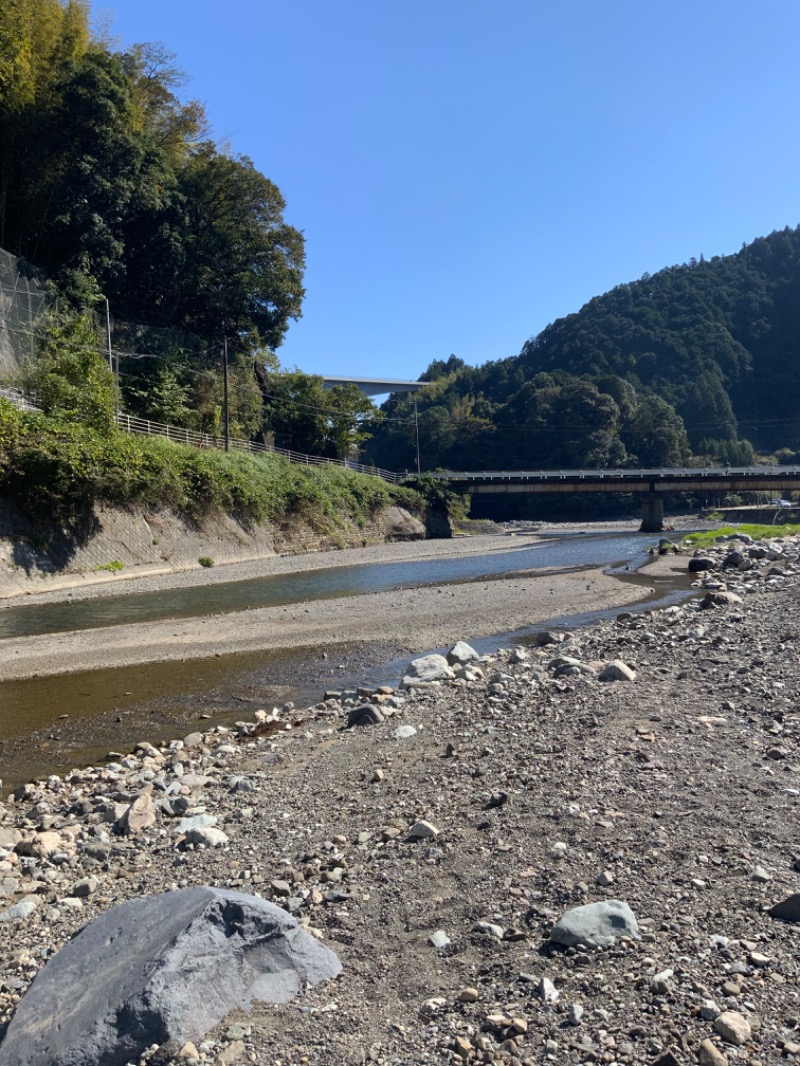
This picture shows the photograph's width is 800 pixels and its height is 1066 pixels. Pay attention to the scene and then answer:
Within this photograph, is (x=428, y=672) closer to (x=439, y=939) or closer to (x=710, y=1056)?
(x=439, y=939)

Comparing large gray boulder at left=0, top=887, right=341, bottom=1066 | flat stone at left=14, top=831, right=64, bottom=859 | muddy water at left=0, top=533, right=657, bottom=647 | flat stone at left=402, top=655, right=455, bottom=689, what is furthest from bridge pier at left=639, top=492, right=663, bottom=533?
large gray boulder at left=0, top=887, right=341, bottom=1066

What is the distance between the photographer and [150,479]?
34531 mm

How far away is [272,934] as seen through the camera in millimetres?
4004

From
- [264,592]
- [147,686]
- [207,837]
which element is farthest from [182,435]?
[207,837]

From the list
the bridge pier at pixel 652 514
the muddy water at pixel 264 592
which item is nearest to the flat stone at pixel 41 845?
the muddy water at pixel 264 592

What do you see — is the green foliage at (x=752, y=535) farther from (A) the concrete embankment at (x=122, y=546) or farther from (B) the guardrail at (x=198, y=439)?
(B) the guardrail at (x=198, y=439)

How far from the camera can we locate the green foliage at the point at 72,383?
3456 cm

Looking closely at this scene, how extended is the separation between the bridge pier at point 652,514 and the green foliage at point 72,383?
5280cm

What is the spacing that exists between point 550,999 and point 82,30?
187ft

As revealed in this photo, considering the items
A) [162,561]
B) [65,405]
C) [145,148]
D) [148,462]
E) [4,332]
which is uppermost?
[145,148]

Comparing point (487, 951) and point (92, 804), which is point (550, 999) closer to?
point (487, 951)

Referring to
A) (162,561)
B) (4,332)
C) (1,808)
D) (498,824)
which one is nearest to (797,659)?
(498,824)

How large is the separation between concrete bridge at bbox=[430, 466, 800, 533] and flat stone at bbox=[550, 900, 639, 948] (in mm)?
73786

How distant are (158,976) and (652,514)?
253 feet
